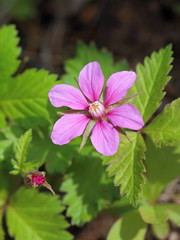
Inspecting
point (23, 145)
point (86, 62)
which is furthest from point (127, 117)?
point (86, 62)

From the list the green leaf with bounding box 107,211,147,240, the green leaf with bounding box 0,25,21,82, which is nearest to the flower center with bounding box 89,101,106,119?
the green leaf with bounding box 0,25,21,82

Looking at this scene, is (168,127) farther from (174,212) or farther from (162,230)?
(162,230)

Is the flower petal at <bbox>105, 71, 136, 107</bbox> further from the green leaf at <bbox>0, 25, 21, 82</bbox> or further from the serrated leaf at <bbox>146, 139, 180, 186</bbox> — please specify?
the green leaf at <bbox>0, 25, 21, 82</bbox>

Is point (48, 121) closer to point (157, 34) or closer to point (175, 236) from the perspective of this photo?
point (175, 236)

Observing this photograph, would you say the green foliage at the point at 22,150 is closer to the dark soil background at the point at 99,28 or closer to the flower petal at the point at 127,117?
the flower petal at the point at 127,117

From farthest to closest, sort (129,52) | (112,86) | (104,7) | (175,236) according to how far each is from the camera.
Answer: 1. (104,7)
2. (129,52)
3. (175,236)
4. (112,86)

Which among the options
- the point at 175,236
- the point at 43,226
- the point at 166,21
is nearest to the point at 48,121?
the point at 43,226

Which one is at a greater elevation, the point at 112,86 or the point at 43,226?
the point at 112,86
